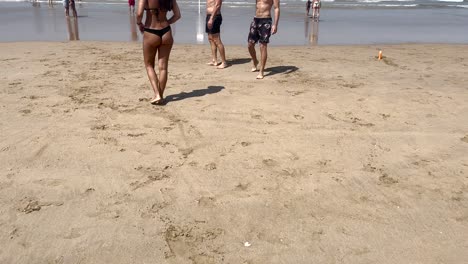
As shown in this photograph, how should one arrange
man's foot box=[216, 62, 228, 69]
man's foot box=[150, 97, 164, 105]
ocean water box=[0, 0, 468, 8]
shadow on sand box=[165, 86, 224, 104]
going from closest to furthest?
1. man's foot box=[150, 97, 164, 105]
2. shadow on sand box=[165, 86, 224, 104]
3. man's foot box=[216, 62, 228, 69]
4. ocean water box=[0, 0, 468, 8]

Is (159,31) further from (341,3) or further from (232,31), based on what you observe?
(341,3)

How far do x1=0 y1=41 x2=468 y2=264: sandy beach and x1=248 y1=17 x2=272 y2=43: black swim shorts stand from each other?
2.51 feet

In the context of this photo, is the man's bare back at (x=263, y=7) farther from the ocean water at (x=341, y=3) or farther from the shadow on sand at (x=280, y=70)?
the ocean water at (x=341, y=3)

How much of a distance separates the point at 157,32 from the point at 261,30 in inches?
95.6

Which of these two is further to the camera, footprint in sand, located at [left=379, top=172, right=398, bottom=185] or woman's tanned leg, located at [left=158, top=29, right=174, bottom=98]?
woman's tanned leg, located at [left=158, top=29, right=174, bottom=98]

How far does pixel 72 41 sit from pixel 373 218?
1001cm

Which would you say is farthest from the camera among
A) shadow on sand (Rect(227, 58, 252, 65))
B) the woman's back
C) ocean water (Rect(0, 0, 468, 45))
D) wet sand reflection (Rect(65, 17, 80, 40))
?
ocean water (Rect(0, 0, 468, 45))

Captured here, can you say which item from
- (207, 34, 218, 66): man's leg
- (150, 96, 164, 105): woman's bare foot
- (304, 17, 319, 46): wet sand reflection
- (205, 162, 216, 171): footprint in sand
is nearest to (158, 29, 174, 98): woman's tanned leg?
(150, 96, 164, 105): woman's bare foot

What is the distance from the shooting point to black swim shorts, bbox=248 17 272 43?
23.1 feet

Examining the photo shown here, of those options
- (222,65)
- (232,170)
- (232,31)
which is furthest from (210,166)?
(232,31)

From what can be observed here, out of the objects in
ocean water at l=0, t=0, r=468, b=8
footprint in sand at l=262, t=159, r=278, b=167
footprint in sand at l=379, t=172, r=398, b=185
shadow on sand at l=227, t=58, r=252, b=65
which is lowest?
footprint in sand at l=379, t=172, r=398, b=185

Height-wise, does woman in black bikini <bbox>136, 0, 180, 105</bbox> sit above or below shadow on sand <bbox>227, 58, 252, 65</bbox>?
above

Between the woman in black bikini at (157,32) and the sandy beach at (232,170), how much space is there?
374 millimetres

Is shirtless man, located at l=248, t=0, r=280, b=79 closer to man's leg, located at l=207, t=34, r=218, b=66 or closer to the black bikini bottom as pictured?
man's leg, located at l=207, t=34, r=218, b=66
